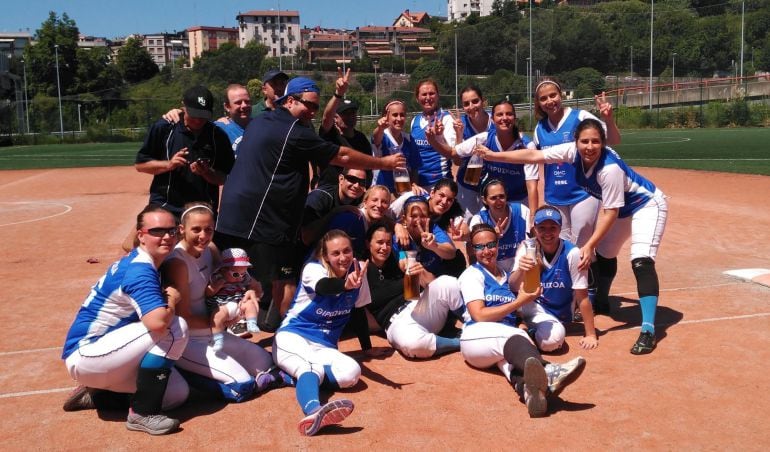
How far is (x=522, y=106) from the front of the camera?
4759 cm

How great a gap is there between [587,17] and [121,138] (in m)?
52.5

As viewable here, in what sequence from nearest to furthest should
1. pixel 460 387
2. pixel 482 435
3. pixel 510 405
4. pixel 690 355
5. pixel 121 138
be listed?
pixel 482 435 → pixel 510 405 → pixel 460 387 → pixel 690 355 → pixel 121 138

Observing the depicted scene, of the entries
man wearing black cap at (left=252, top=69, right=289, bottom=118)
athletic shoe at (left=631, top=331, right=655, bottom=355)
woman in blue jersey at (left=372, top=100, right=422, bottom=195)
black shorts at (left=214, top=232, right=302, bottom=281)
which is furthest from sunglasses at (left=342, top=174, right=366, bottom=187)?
athletic shoe at (left=631, top=331, right=655, bottom=355)

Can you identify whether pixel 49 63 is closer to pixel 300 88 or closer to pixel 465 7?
pixel 300 88

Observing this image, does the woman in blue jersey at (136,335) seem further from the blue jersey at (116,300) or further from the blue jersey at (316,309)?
the blue jersey at (316,309)

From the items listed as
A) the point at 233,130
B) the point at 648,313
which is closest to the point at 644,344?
the point at 648,313

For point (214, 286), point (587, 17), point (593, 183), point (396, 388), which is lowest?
point (396, 388)

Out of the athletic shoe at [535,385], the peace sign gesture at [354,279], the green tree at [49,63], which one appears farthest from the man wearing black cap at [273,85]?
the green tree at [49,63]

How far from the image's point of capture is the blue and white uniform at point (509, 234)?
6.18 m

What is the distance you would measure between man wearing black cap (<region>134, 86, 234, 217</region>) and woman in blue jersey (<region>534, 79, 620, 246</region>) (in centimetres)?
275

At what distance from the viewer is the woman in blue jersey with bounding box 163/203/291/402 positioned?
15.5 ft

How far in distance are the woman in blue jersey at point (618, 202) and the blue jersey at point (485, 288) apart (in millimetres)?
662

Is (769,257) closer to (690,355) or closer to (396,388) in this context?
(690,355)

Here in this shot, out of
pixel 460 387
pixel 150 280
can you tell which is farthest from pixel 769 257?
pixel 150 280
